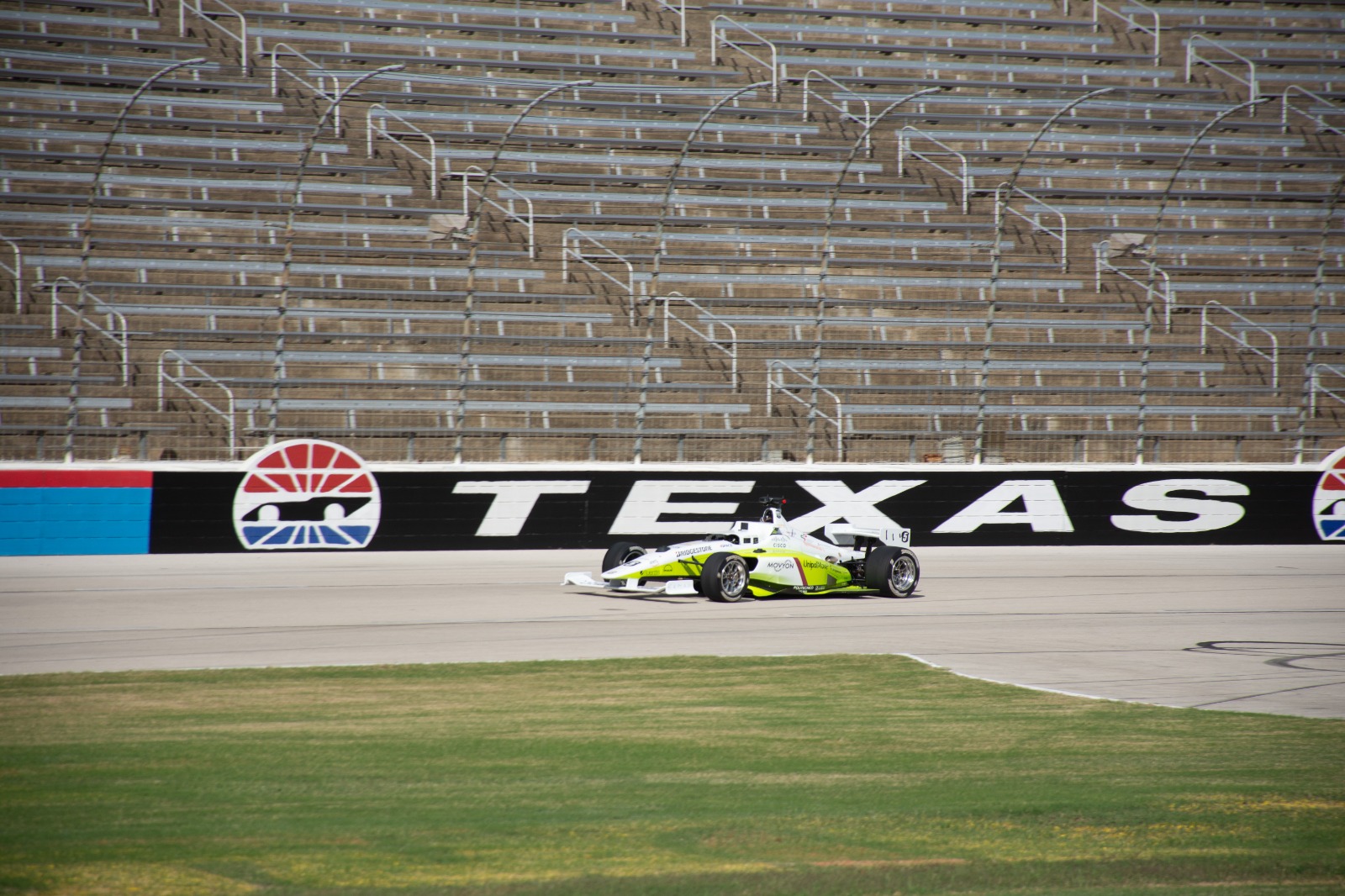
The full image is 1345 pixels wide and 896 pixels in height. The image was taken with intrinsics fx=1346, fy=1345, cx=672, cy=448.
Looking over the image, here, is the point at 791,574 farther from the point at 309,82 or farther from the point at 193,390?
the point at 309,82

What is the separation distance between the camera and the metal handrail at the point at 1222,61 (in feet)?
105

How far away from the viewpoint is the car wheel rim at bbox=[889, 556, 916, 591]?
16.8 metres

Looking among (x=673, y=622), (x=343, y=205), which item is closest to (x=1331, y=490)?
(x=673, y=622)

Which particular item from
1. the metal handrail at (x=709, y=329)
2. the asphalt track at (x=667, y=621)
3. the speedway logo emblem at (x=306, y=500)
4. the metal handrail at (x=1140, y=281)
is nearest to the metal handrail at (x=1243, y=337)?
the metal handrail at (x=1140, y=281)

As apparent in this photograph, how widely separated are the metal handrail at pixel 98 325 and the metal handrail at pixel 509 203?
6672 millimetres

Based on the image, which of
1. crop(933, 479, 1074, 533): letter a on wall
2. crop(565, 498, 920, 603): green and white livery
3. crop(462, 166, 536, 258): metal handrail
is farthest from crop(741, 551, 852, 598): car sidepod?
crop(462, 166, 536, 258): metal handrail

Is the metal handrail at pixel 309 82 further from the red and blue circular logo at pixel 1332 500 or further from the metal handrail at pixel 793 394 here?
the red and blue circular logo at pixel 1332 500

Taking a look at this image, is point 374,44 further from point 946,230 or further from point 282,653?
point 282,653

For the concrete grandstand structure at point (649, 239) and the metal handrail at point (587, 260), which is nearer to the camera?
the concrete grandstand structure at point (649, 239)

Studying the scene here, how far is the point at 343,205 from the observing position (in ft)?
83.4

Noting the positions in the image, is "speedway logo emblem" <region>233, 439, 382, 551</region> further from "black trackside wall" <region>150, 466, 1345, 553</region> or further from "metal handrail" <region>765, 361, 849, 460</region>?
"metal handrail" <region>765, 361, 849, 460</region>

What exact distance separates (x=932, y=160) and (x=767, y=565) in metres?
16.2

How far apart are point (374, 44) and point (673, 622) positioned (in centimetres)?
1919

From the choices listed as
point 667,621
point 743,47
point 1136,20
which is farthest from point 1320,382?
point 667,621
